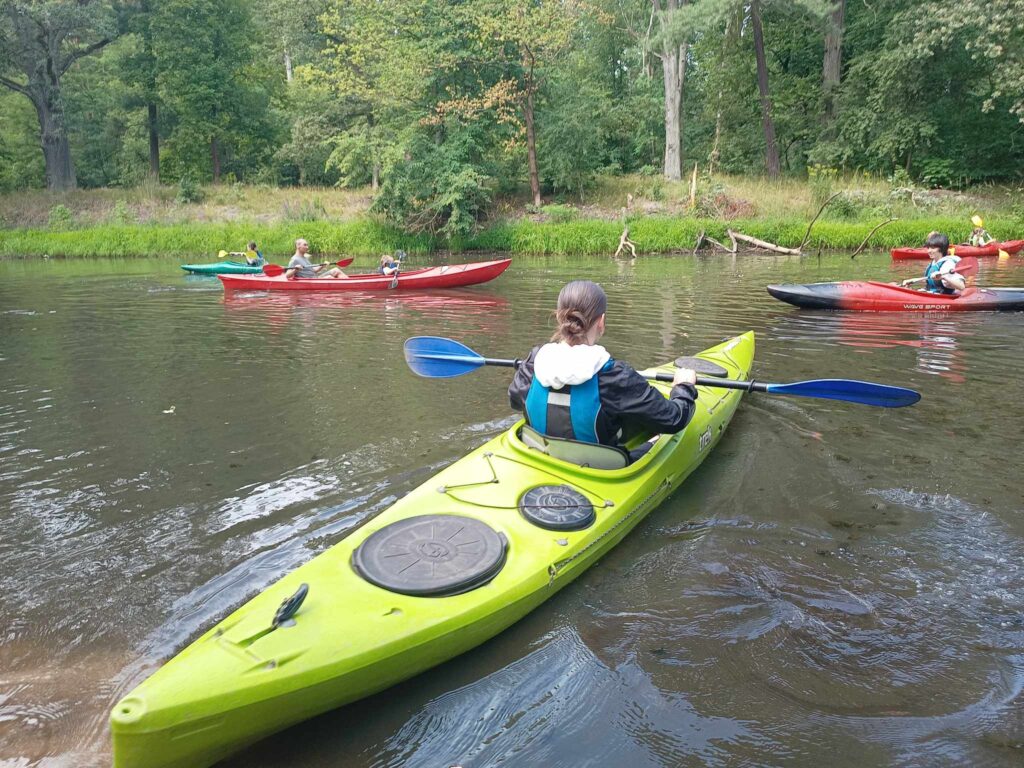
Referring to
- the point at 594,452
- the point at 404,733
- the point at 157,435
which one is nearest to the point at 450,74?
the point at 157,435

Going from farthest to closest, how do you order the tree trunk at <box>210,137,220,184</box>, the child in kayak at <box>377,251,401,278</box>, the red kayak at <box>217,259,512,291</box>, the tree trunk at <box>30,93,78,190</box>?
the tree trunk at <box>210,137,220,184</box>, the tree trunk at <box>30,93,78,190</box>, the child in kayak at <box>377,251,401,278</box>, the red kayak at <box>217,259,512,291</box>

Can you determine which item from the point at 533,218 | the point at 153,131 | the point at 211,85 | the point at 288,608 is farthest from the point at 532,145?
A: the point at 288,608

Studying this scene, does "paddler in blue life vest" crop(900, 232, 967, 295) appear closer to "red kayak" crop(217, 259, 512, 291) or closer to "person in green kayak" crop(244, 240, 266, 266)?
"red kayak" crop(217, 259, 512, 291)

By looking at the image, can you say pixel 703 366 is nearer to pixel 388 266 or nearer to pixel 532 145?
pixel 388 266

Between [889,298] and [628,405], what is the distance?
7.73 metres

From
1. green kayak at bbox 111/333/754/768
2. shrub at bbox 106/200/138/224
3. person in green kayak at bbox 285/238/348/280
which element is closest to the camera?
green kayak at bbox 111/333/754/768

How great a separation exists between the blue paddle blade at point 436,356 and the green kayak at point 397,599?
1318mm

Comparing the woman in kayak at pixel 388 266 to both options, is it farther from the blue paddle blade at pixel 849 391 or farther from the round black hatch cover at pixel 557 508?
the round black hatch cover at pixel 557 508

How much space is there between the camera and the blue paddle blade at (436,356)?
4.98m

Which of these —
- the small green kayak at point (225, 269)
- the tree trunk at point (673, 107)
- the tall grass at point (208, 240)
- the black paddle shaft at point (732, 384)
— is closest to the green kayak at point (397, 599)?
the black paddle shaft at point (732, 384)

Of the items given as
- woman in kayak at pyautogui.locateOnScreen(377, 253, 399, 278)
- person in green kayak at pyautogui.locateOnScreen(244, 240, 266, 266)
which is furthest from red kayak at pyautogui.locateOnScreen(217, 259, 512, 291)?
person in green kayak at pyautogui.locateOnScreen(244, 240, 266, 266)

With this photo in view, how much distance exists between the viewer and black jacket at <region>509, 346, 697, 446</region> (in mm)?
3189

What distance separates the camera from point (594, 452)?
3.43m

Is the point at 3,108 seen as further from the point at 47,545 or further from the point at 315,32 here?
the point at 47,545
